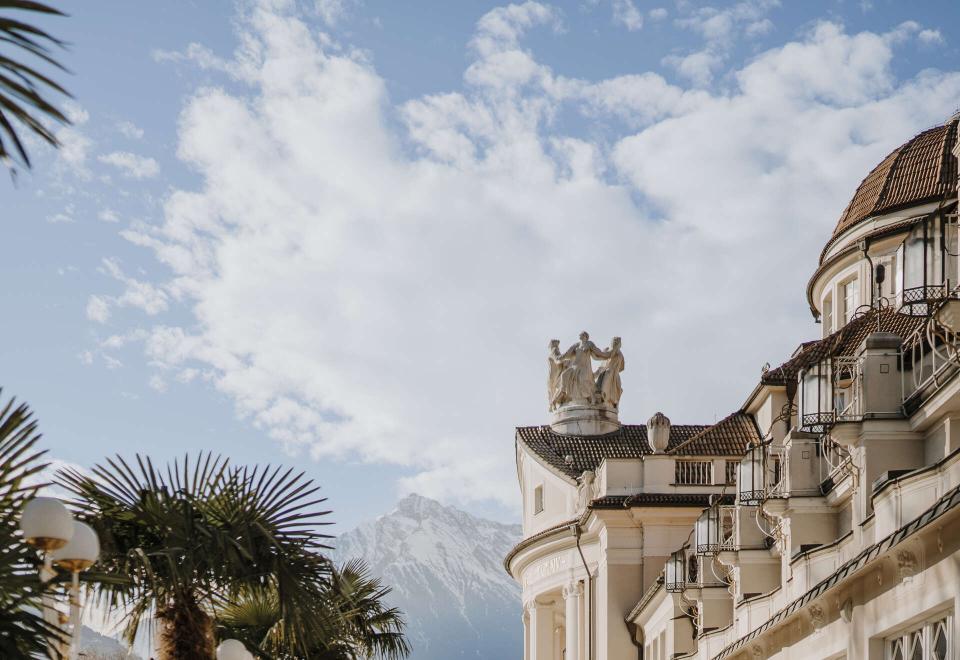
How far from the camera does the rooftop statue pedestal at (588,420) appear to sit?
70.0 metres

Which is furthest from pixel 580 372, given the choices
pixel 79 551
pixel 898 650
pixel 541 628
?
pixel 79 551

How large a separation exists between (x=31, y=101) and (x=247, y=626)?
55.8 ft

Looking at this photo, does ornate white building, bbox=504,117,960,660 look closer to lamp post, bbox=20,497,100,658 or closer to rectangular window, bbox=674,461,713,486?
rectangular window, bbox=674,461,713,486

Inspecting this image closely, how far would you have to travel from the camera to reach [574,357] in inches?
2808

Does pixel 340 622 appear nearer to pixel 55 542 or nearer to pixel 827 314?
pixel 55 542

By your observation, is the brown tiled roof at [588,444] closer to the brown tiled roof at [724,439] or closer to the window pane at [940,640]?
the brown tiled roof at [724,439]

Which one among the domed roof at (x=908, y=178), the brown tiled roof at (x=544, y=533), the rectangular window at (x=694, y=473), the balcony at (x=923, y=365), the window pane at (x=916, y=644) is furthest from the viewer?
the brown tiled roof at (x=544, y=533)

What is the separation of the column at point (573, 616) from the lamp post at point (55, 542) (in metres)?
49.9

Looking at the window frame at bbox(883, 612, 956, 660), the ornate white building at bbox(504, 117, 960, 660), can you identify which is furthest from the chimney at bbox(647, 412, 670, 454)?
the window frame at bbox(883, 612, 956, 660)

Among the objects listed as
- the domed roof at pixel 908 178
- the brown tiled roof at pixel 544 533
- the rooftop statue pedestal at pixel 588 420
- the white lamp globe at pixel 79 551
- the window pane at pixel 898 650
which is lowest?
the window pane at pixel 898 650

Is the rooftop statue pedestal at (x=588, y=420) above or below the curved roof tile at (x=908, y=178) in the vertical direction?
below

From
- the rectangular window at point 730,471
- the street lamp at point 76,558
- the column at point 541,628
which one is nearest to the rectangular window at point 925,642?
the street lamp at point 76,558

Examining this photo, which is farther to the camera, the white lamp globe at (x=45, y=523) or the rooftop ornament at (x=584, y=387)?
the rooftop ornament at (x=584, y=387)

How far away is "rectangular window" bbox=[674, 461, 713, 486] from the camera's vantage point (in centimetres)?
5853
